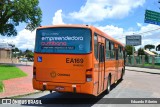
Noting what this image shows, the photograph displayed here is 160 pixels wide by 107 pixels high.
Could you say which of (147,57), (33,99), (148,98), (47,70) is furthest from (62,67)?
(147,57)

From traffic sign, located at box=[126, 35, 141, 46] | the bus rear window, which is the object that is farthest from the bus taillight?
traffic sign, located at box=[126, 35, 141, 46]

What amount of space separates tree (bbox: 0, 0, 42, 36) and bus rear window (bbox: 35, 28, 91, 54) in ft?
136

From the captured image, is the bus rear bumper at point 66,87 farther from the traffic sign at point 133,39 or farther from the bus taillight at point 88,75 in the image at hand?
the traffic sign at point 133,39

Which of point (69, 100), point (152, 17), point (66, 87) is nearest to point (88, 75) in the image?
point (66, 87)

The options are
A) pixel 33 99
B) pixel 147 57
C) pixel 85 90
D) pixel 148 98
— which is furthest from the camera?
pixel 147 57

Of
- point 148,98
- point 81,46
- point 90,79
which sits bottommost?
point 148,98

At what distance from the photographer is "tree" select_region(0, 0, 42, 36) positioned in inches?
2111

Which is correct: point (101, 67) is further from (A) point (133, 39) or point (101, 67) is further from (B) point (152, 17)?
(A) point (133, 39)

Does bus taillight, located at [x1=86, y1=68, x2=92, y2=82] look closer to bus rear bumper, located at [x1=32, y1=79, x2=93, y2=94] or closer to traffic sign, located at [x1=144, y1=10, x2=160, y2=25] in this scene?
bus rear bumper, located at [x1=32, y1=79, x2=93, y2=94]

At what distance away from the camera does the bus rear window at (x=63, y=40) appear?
12344 millimetres

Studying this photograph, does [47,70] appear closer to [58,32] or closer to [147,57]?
[58,32]

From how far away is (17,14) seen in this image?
55.4 meters

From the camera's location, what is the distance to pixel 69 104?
12602 millimetres

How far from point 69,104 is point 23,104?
5.69 ft
